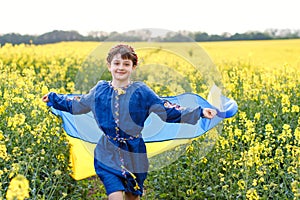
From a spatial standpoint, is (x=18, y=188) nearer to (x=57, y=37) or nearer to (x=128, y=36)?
(x=128, y=36)

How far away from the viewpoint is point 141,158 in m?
4.55

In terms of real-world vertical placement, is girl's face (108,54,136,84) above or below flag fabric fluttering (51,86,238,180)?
above

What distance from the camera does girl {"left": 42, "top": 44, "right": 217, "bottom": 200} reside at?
442cm

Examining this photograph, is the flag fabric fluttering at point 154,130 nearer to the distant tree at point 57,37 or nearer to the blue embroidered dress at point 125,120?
the blue embroidered dress at point 125,120

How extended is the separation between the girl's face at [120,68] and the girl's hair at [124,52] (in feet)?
0.09

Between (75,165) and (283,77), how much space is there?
4.30 m

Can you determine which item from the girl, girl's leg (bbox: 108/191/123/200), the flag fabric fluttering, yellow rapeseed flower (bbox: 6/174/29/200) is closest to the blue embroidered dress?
the girl

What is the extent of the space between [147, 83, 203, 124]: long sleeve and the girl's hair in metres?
0.29

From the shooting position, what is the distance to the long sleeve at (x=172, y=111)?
4383 mm

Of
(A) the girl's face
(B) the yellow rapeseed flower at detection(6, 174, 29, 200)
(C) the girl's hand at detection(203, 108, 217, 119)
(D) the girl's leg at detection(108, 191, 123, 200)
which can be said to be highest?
(A) the girl's face

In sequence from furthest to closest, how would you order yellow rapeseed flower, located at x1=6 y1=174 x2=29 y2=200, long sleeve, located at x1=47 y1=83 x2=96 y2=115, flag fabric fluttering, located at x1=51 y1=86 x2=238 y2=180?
flag fabric fluttering, located at x1=51 y1=86 x2=238 y2=180 → long sleeve, located at x1=47 y1=83 x2=96 y2=115 → yellow rapeseed flower, located at x1=6 y1=174 x2=29 y2=200

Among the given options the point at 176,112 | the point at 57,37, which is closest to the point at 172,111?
the point at 176,112

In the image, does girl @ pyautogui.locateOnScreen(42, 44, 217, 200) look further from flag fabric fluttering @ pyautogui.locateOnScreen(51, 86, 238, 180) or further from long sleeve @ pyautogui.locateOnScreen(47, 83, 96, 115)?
flag fabric fluttering @ pyautogui.locateOnScreen(51, 86, 238, 180)

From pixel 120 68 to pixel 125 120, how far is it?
41 centimetres
